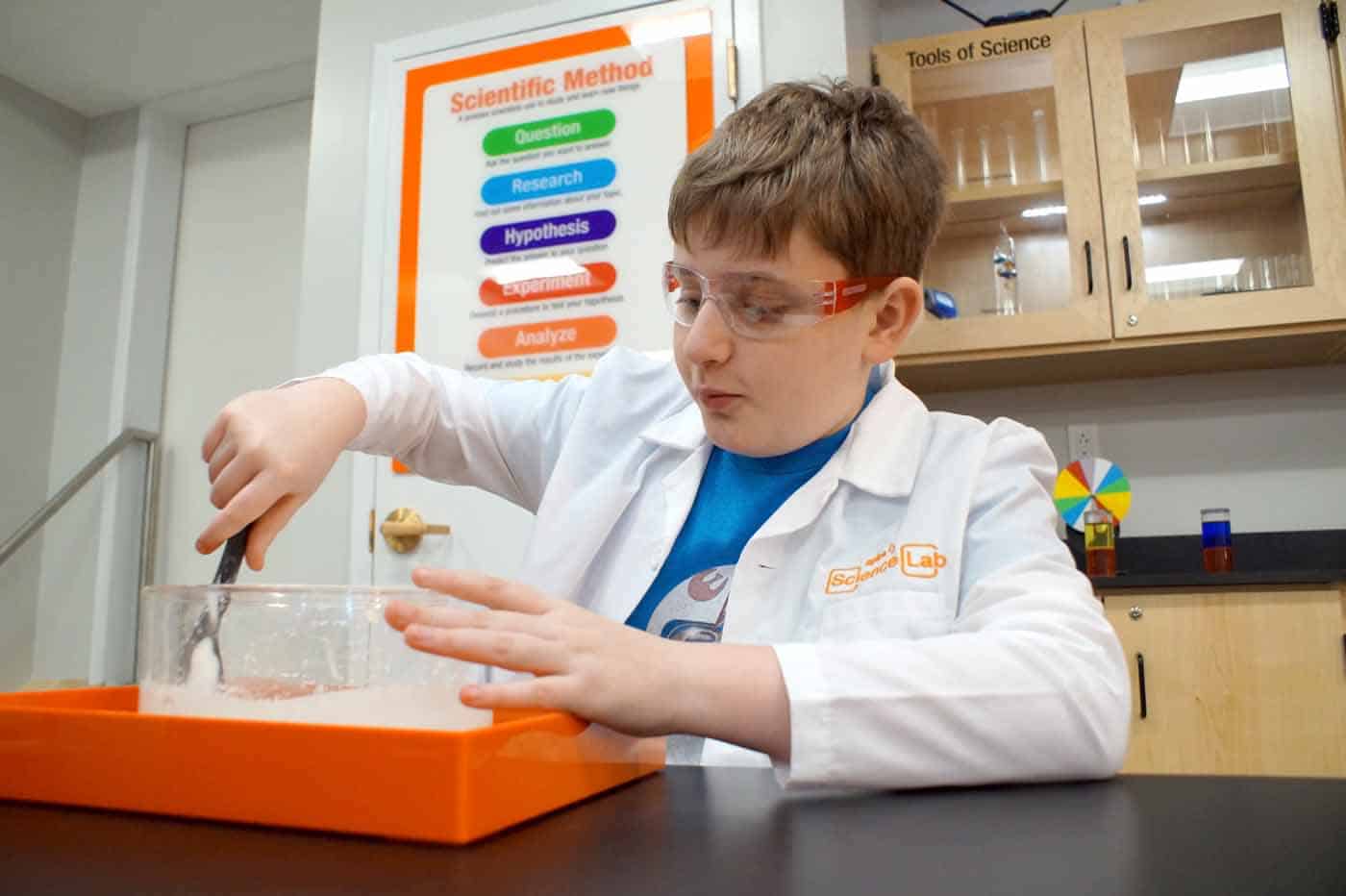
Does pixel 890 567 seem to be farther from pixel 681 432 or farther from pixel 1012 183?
pixel 1012 183

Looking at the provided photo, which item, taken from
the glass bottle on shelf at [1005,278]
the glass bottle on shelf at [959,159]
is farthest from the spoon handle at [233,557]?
the glass bottle on shelf at [959,159]

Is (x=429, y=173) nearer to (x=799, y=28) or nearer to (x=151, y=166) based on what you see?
(x=799, y=28)

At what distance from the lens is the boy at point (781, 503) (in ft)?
1.68

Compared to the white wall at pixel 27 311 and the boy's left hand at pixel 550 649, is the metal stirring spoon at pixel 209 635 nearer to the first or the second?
the boy's left hand at pixel 550 649

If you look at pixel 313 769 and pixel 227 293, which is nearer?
pixel 313 769

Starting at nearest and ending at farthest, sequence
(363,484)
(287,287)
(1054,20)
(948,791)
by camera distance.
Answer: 1. (948,791)
2. (363,484)
3. (1054,20)
4. (287,287)

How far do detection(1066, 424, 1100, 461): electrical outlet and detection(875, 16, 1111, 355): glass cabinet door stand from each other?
365 millimetres

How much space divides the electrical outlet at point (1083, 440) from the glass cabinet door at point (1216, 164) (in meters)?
0.37

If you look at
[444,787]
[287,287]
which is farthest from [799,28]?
[287,287]

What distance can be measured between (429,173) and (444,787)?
1.96 metres

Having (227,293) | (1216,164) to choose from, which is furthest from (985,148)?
(227,293)

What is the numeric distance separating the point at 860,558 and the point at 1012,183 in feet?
5.44

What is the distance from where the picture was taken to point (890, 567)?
831mm

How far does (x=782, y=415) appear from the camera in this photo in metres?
0.92
